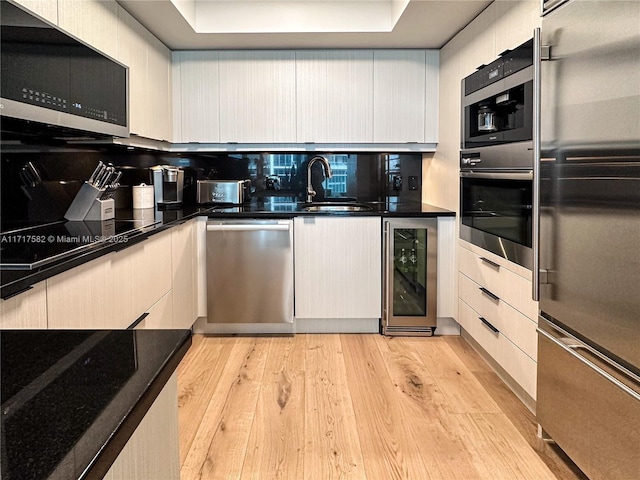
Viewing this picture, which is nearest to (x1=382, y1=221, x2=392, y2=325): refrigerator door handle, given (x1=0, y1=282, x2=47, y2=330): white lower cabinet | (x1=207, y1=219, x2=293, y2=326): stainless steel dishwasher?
(x1=207, y1=219, x2=293, y2=326): stainless steel dishwasher

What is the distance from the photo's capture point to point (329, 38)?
3.81m

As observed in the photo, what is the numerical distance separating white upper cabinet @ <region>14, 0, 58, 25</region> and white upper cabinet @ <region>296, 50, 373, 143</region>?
2.09 m

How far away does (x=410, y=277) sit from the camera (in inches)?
150

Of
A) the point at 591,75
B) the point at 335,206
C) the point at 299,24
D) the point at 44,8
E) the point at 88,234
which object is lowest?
the point at 88,234

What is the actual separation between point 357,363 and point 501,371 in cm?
80

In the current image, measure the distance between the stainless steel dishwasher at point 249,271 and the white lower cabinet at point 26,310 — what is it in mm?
2047

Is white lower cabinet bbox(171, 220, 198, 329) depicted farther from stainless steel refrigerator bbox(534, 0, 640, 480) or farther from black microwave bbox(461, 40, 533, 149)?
stainless steel refrigerator bbox(534, 0, 640, 480)

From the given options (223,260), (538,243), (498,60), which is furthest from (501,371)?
(223,260)

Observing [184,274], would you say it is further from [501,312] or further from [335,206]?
[501,312]

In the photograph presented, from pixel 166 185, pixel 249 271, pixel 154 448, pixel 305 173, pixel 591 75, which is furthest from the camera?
pixel 305 173

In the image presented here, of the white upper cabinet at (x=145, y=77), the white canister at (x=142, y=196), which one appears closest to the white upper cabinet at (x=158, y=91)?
the white upper cabinet at (x=145, y=77)

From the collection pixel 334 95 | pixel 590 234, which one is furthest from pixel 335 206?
pixel 590 234

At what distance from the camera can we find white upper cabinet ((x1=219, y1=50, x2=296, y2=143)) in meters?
4.07

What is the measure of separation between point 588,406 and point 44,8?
2.41m
